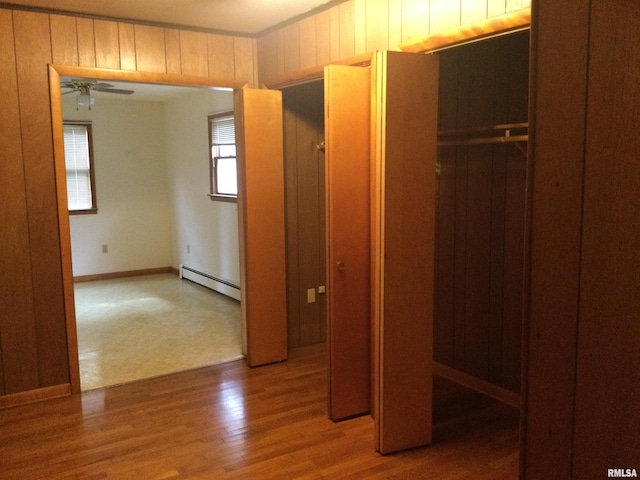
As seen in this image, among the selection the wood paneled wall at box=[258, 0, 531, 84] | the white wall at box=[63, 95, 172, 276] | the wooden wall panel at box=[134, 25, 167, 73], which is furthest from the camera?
the white wall at box=[63, 95, 172, 276]

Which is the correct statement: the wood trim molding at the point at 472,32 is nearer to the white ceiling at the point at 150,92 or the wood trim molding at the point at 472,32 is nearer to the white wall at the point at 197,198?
the white wall at the point at 197,198

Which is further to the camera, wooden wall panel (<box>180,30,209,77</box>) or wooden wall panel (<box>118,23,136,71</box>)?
wooden wall panel (<box>180,30,209,77</box>)

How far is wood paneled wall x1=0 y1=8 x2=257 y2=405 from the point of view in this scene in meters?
3.33

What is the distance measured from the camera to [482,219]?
11.5ft

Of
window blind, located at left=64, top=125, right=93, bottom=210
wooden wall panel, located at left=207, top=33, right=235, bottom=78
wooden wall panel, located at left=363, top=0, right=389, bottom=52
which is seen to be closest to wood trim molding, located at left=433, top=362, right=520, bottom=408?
wooden wall panel, located at left=363, top=0, right=389, bottom=52

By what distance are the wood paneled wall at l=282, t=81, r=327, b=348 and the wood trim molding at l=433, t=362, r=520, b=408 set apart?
114 cm

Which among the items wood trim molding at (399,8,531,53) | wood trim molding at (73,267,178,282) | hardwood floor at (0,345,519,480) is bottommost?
hardwood floor at (0,345,519,480)

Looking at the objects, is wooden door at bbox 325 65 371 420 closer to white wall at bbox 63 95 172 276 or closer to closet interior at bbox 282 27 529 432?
closet interior at bbox 282 27 529 432

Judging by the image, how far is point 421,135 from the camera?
8.72ft

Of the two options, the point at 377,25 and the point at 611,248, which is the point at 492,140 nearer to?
the point at 377,25

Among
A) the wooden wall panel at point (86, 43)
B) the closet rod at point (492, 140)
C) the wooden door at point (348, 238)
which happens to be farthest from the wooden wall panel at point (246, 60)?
the closet rod at point (492, 140)

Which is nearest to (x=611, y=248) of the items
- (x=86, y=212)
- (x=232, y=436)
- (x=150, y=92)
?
(x=232, y=436)

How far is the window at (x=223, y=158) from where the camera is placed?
6098 mm

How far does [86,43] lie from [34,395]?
7.47 feet
